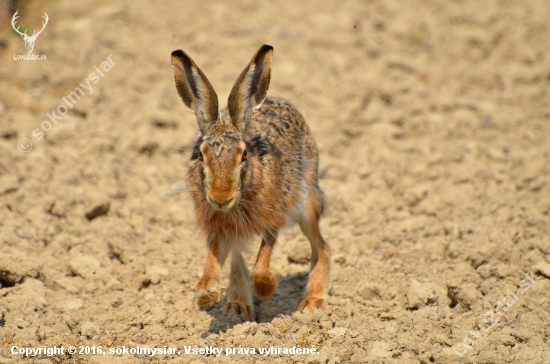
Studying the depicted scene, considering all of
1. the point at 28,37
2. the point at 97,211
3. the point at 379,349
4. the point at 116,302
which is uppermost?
the point at 28,37

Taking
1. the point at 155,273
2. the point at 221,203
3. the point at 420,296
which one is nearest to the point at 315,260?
the point at 420,296

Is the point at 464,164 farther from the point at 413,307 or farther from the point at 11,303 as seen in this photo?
the point at 11,303

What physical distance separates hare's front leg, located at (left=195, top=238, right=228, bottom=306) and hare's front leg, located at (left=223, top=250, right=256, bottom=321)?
26 centimetres

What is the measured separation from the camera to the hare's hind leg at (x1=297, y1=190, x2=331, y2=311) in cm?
608

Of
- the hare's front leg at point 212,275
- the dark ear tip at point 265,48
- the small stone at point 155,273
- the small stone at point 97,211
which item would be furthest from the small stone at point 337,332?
the small stone at point 97,211

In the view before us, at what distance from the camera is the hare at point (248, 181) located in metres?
5.00

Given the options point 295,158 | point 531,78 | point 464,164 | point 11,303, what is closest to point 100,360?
point 11,303

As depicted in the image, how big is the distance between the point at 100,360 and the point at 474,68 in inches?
305

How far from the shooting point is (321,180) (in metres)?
8.39

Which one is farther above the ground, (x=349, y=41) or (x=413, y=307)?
(x=349, y=41)

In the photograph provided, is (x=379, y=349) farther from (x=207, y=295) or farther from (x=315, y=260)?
(x=315, y=260)

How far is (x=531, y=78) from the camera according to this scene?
961 cm

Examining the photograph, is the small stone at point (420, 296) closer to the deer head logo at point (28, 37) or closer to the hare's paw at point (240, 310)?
the hare's paw at point (240, 310)

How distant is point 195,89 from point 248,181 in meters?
0.96
